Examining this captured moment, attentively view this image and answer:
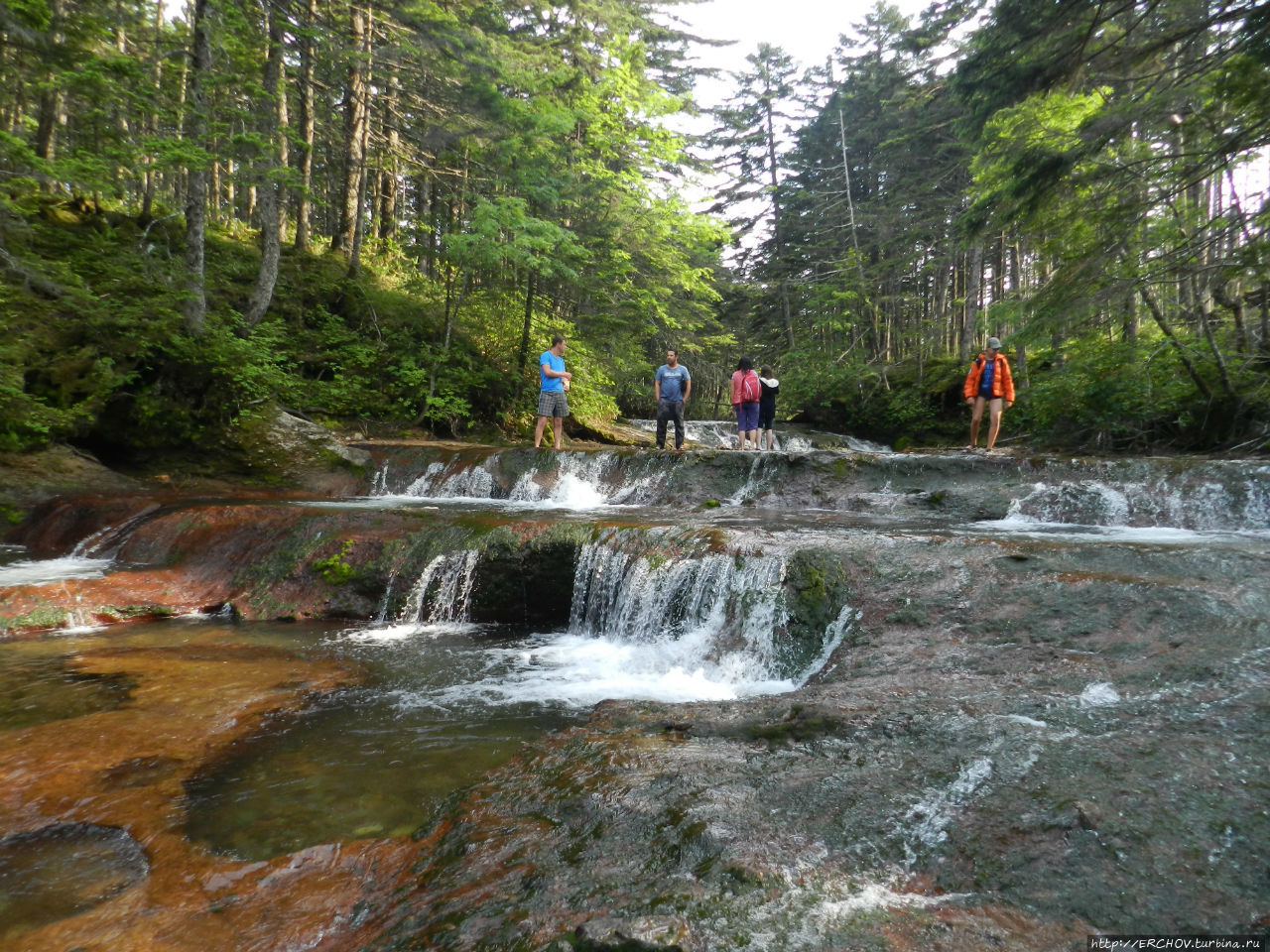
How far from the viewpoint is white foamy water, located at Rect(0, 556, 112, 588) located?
6.79 metres

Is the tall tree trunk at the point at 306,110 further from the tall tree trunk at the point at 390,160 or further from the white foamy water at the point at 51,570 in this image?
the white foamy water at the point at 51,570

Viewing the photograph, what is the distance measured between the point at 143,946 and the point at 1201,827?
12.2ft

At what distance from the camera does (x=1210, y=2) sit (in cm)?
729

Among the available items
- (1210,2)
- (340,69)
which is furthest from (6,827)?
(340,69)

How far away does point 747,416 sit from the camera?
Answer: 41.1 ft

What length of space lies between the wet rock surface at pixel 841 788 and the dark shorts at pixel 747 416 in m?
6.46

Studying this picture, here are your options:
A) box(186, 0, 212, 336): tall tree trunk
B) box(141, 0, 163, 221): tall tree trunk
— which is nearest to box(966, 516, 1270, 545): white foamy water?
box(141, 0, 163, 221): tall tree trunk

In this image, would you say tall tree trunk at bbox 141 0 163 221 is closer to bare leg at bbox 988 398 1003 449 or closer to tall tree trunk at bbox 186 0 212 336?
tall tree trunk at bbox 186 0 212 336

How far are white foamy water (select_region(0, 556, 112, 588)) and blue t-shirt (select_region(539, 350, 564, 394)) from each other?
6944 millimetres

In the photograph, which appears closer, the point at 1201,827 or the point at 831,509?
the point at 1201,827

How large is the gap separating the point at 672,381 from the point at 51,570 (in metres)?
9.51

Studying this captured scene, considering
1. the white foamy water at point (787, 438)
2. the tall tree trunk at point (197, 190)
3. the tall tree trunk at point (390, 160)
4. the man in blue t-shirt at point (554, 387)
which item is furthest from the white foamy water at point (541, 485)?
the tall tree trunk at point (390, 160)

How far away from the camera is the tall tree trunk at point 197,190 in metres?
10.3

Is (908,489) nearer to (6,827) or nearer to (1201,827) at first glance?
(1201,827)
